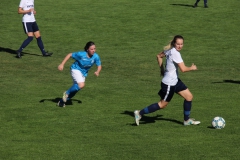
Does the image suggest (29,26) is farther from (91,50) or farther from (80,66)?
(91,50)

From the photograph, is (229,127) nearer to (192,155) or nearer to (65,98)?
(192,155)

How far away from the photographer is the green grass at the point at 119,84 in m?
13.7

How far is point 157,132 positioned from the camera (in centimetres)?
1470

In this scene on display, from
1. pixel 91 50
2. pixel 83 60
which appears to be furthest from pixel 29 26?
pixel 91 50

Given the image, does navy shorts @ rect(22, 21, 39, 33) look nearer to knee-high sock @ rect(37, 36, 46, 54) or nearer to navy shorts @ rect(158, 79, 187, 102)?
knee-high sock @ rect(37, 36, 46, 54)

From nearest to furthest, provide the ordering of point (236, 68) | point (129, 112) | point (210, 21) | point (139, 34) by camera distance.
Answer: point (129, 112), point (236, 68), point (139, 34), point (210, 21)

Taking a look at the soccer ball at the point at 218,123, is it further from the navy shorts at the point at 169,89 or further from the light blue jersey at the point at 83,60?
the light blue jersey at the point at 83,60

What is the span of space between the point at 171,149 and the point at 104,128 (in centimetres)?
238

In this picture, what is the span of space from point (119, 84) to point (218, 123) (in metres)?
6.76

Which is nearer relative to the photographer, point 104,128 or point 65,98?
point 104,128

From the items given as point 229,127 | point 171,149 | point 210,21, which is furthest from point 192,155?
point 210,21

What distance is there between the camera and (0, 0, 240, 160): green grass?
13.7 m

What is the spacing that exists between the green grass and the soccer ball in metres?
0.16

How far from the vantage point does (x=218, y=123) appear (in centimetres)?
1483
